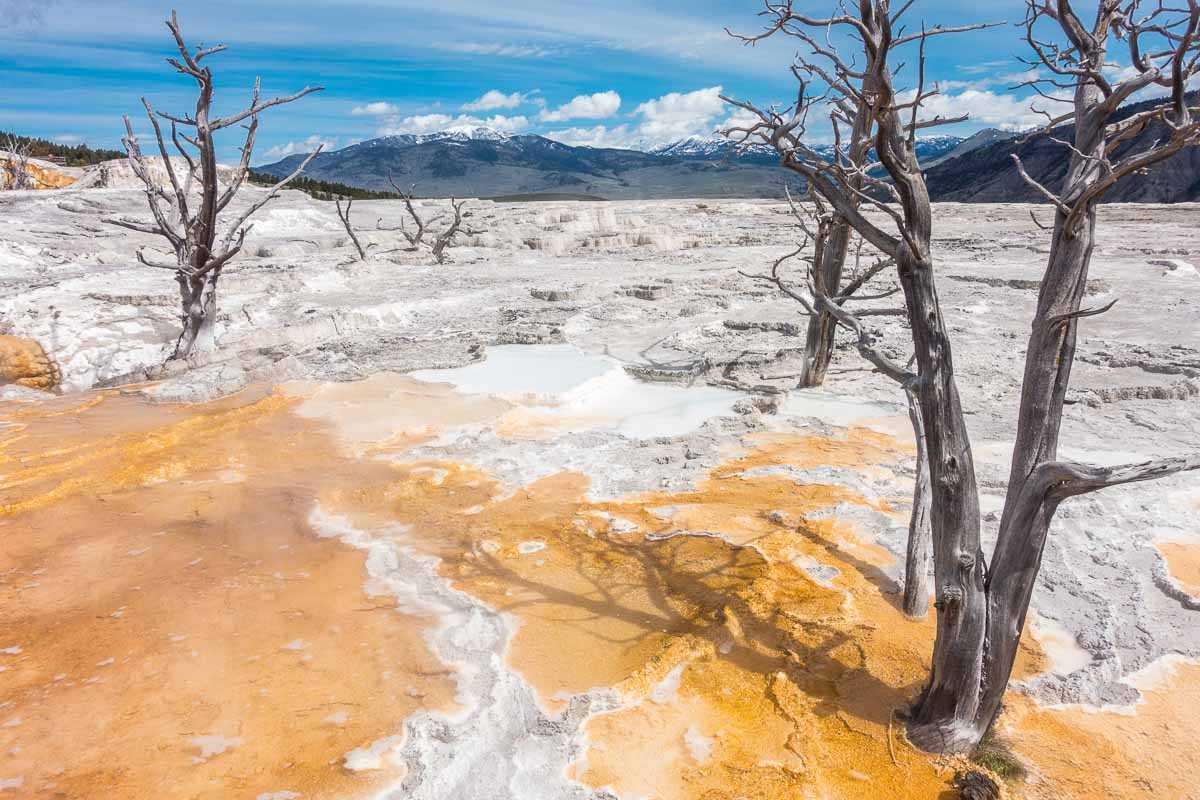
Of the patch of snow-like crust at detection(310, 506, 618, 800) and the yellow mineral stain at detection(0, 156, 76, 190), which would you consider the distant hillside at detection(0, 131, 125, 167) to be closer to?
the yellow mineral stain at detection(0, 156, 76, 190)

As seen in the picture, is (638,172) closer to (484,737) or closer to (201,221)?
(201,221)

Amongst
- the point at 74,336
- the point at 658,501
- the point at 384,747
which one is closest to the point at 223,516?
the point at 384,747

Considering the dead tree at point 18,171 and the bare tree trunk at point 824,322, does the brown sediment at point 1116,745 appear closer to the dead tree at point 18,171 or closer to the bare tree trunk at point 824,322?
the bare tree trunk at point 824,322

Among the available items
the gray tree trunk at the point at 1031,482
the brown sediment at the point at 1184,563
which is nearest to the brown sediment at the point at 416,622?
the gray tree trunk at the point at 1031,482

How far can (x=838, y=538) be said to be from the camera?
14.2 ft

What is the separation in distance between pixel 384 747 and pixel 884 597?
263 centimetres

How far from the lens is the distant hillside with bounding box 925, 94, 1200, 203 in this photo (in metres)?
45.4

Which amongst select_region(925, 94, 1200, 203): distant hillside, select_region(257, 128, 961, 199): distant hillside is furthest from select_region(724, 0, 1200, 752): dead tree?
select_region(257, 128, 961, 199): distant hillside

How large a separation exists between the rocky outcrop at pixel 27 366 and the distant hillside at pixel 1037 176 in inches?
1525

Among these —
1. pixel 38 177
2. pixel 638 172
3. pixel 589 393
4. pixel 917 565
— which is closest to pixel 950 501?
pixel 917 565

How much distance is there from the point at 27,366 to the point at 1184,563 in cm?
1123

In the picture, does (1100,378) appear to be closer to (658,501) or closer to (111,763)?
(658,501)

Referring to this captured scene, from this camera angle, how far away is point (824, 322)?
7148 millimetres

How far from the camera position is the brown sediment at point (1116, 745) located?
8.34ft
